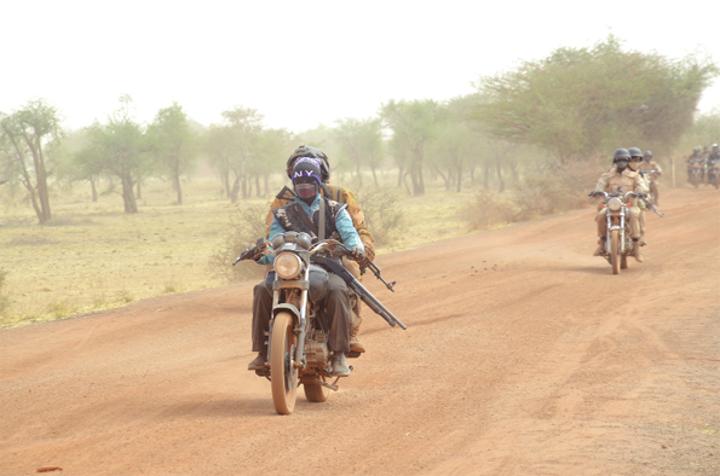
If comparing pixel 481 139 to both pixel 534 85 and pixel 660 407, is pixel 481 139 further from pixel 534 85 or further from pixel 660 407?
pixel 660 407

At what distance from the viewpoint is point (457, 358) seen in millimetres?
10695

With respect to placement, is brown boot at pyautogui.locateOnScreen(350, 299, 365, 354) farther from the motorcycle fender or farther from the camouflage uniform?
the motorcycle fender

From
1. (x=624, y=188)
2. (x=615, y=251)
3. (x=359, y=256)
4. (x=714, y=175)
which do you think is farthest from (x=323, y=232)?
(x=714, y=175)

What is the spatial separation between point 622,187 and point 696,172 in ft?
85.5

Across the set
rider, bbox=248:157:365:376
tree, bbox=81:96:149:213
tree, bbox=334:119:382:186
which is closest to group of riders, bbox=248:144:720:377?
rider, bbox=248:157:365:376

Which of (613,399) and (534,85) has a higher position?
(534,85)

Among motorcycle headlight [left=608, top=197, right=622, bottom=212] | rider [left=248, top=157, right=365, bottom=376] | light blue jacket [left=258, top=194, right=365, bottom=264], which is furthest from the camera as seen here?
motorcycle headlight [left=608, top=197, right=622, bottom=212]

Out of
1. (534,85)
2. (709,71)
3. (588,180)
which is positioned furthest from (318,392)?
(709,71)

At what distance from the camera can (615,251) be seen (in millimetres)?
17375

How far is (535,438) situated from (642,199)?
11728 millimetres

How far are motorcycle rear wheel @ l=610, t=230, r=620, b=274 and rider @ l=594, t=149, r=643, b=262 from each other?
0.35 meters

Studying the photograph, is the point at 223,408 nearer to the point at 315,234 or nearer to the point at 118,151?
the point at 315,234

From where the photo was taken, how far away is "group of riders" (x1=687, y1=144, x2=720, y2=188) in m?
41.4

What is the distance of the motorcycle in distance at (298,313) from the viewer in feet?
25.0
